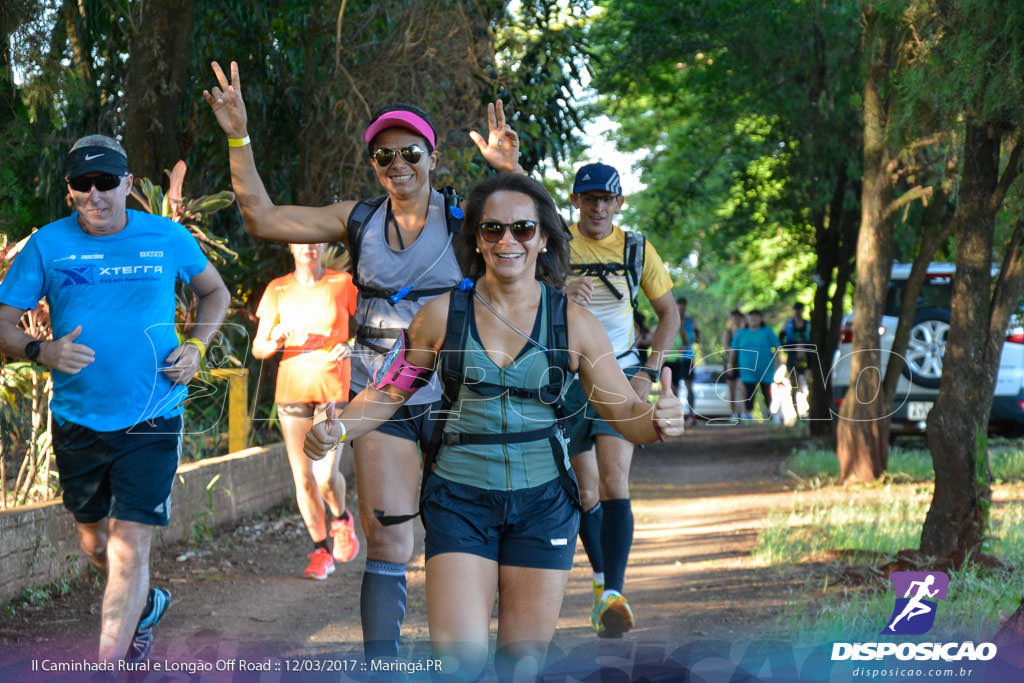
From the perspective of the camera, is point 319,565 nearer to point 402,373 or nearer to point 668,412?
point 402,373

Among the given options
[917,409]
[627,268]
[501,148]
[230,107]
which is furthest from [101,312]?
[917,409]

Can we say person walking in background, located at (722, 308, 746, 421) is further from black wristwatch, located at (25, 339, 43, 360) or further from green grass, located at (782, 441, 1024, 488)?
black wristwatch, located at (25, 339, 43, 360)

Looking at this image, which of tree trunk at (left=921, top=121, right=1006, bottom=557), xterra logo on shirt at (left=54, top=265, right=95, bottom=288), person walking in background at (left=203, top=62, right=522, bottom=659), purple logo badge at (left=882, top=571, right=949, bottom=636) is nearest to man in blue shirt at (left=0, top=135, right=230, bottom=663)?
xterra logo on shirt at (left=54, top=265, right=95, bottom=288)

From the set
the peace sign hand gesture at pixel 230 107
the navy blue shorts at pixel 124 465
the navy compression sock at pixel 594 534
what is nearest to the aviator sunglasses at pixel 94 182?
the peace sign hand gesture at pixel 230 107

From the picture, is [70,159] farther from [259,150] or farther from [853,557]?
[259,150]

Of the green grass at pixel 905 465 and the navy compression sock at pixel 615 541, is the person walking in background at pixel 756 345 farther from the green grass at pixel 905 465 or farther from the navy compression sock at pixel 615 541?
the navy compression sock at pixel 615 541

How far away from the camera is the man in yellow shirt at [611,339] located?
21.2 feet

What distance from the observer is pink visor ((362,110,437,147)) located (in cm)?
500

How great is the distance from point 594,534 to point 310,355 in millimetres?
2763

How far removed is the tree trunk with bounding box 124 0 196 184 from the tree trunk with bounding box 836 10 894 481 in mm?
6494

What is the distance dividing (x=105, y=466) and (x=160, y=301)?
0.72 meters

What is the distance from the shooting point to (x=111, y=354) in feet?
16.9

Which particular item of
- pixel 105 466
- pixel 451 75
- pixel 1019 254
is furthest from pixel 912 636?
pixel 451 75

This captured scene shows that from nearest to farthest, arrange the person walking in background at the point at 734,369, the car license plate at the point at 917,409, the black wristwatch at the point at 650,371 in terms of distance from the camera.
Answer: the black wristwatch at the point at 650,371, the car license plate at the point at 917,409, the person walking in background at the point at 734,369
